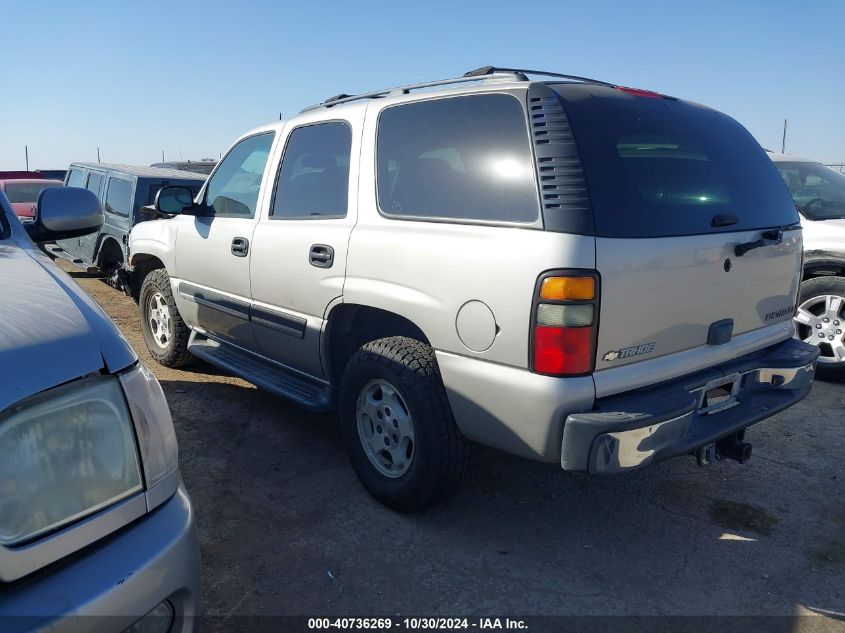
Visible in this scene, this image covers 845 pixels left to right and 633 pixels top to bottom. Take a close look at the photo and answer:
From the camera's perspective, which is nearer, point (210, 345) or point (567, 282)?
point (567, 282)

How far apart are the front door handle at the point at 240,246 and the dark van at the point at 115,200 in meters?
4.00

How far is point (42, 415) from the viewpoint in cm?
143

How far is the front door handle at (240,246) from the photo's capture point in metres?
3.97

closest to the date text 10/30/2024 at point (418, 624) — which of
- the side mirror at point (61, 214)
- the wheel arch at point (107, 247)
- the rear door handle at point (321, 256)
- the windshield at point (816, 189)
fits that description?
the rear door handle at point (321, 256)

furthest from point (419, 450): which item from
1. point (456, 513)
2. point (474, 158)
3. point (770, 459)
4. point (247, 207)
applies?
point (770, 459)

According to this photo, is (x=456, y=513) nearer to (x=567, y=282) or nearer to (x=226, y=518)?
(x=226, y=518)

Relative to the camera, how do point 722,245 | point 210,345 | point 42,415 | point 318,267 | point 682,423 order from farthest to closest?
point 210,345
point 318,267
point 722,245
point 682,423
point 42,415

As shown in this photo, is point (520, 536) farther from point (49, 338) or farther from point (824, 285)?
point (824, 285)

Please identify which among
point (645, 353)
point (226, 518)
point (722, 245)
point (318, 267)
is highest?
point (722, 245)

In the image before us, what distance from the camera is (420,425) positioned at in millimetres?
Result: 2887

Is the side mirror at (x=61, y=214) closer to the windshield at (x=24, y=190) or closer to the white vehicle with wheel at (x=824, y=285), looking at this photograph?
the white vehicle with wheel at (x=824, y=285)

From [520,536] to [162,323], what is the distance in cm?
351

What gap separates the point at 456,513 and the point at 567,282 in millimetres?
1453

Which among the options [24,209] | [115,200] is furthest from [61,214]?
[24,209]
